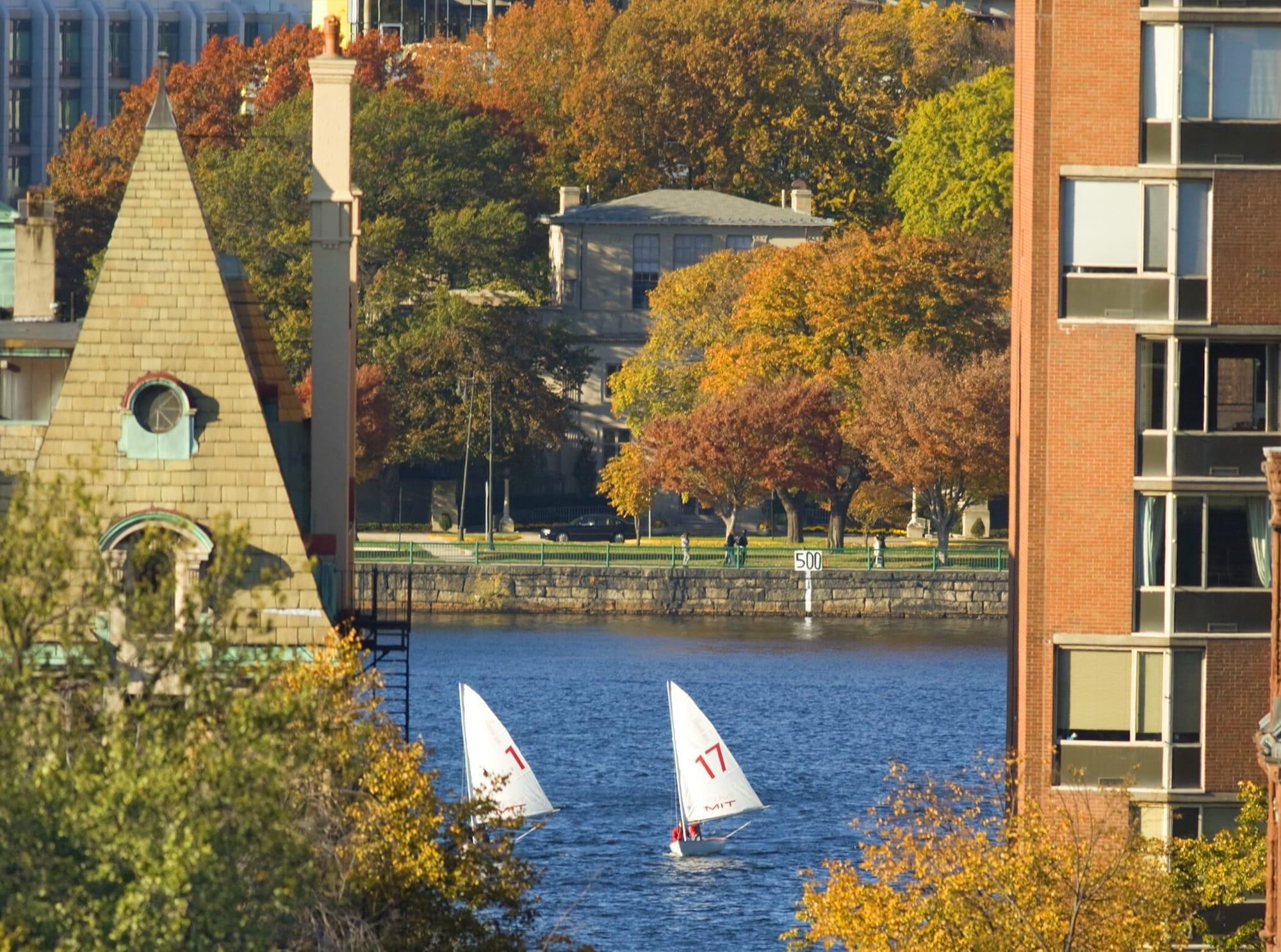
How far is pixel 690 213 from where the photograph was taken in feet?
498

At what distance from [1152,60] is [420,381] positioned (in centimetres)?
9102

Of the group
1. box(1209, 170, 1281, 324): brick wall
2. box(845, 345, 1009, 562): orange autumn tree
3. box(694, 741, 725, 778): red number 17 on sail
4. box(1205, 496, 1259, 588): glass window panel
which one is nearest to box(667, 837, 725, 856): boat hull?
box(694, 741, 725, 778): red number 17 on sail

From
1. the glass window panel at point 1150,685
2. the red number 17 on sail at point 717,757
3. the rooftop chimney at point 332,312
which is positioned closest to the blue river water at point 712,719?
the red number 17 on sail at point 717,757

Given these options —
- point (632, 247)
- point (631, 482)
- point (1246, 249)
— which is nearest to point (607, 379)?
point (632, 247)

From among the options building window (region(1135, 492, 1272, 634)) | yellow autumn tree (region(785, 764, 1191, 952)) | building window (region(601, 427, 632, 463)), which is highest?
→ building window (region(601, 427, 632, 463))

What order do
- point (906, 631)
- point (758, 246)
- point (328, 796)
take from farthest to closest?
point (758, 246) → point (906, 631) → point (328, 796)

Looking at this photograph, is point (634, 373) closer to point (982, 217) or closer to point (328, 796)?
point (982, 217)

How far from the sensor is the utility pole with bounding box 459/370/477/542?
133375 millimetres

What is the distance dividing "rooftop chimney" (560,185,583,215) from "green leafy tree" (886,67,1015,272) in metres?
16.0

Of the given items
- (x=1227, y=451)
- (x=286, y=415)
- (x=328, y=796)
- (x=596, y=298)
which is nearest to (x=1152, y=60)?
(x=1227, y=451)

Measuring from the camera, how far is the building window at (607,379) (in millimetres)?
146250

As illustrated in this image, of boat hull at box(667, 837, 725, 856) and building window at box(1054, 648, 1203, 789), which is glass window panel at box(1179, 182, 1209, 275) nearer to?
building window at box(1054, 648, 1203, 789)

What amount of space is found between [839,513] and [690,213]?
24.8 metres

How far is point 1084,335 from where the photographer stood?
48500 mm
